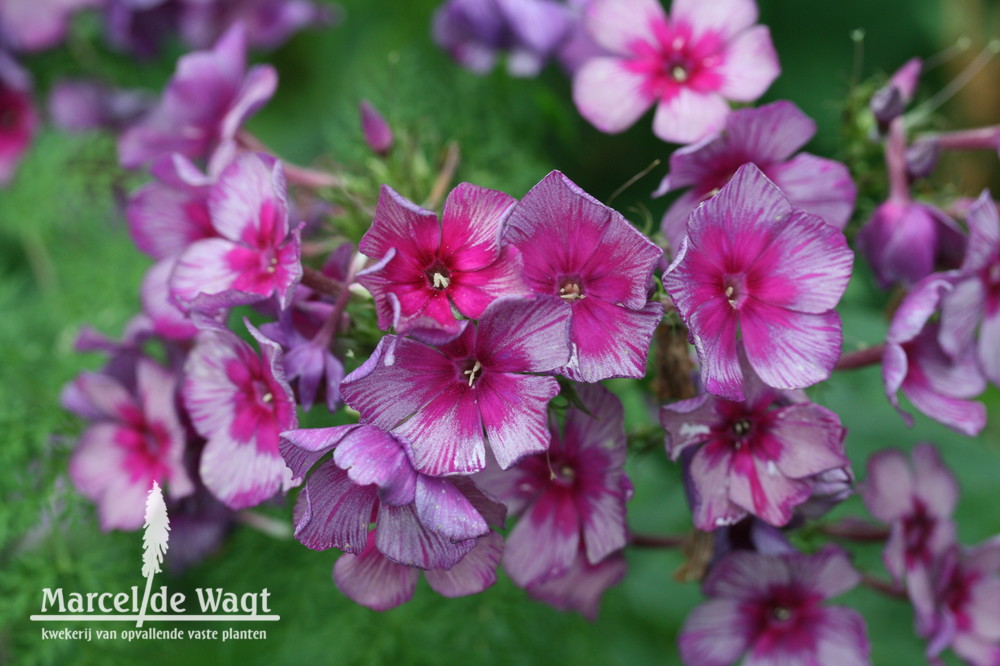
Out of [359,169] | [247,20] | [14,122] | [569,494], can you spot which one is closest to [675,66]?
[359,169]

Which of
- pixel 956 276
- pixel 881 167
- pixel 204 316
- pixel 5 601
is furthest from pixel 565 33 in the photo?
pixel 5 601

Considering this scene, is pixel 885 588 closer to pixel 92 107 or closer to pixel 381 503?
pixel 381 503

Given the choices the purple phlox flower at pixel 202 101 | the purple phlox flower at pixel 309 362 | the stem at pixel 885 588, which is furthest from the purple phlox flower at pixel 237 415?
the stem at pixel 885 588

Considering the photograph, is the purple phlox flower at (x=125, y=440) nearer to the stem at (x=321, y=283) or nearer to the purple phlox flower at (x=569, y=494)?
the stem at (x=321, y=283)

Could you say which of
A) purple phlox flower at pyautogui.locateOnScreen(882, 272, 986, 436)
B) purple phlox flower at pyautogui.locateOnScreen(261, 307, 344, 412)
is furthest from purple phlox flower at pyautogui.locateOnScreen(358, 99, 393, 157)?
purple phlox flower at pyautogui.locateOnScreen(882, 272, 986, 436)

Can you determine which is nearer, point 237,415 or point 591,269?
point 591,269

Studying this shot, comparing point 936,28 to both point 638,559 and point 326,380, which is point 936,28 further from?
point 326,380

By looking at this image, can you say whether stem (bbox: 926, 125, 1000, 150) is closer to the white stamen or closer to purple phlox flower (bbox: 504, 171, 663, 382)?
purple phlox flower (bbox: 504, 171, 663, 382)
